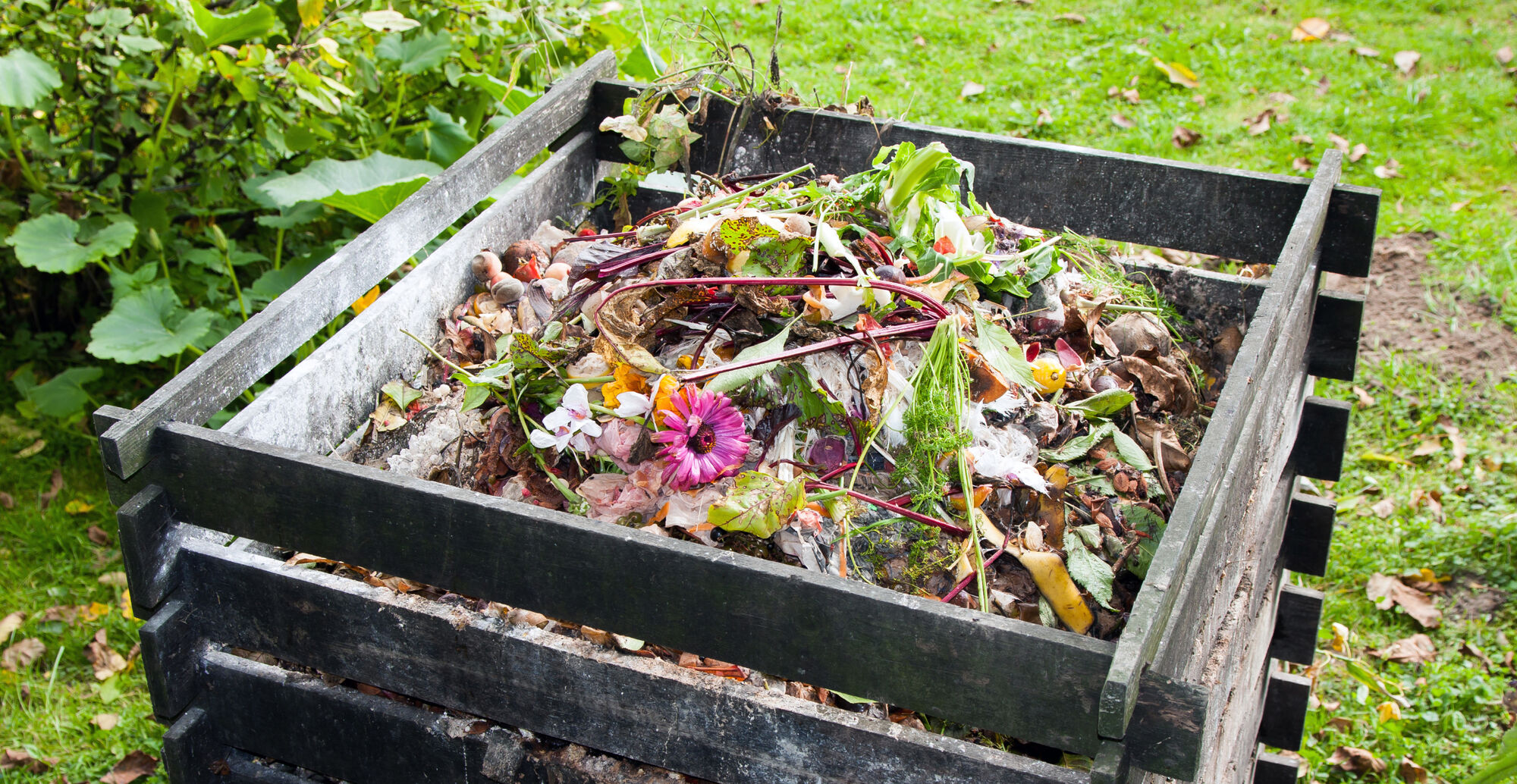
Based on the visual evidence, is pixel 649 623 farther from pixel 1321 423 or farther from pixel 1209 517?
pixel 1321 423

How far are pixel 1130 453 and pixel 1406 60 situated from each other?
454 cm

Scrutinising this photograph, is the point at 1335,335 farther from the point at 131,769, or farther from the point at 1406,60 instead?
the point at 1406,60

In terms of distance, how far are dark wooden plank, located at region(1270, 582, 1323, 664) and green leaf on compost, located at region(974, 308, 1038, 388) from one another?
1351 millimetres

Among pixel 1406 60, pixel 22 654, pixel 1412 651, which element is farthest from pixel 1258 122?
pixel 22 654

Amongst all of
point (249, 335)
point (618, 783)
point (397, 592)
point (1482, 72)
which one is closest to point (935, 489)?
point (618, 783)

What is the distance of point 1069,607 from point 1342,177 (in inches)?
145

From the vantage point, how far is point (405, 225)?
2.25 metres

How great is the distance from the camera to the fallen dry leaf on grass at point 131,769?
2.72 m

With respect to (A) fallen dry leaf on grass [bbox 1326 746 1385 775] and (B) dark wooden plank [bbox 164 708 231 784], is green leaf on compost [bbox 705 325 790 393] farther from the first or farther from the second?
(A) fallen dry leaf on grass [bbox 1326 746 1385 775]

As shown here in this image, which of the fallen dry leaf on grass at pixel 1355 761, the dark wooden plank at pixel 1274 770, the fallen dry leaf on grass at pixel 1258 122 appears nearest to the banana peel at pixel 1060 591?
the dark wooden plank at pixel 1274 770

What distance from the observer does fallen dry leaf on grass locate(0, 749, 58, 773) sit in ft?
9.02

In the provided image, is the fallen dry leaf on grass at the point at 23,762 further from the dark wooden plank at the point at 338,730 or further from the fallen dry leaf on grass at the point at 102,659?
the dark wooden plank at the point at 338,730

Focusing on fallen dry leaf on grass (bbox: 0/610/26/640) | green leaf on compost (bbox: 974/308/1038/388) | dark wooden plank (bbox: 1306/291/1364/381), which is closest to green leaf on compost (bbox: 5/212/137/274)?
fallen dry leaf on grass (bbox: 0/610/26/640)

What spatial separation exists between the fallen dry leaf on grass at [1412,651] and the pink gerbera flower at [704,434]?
2392 millimetres
